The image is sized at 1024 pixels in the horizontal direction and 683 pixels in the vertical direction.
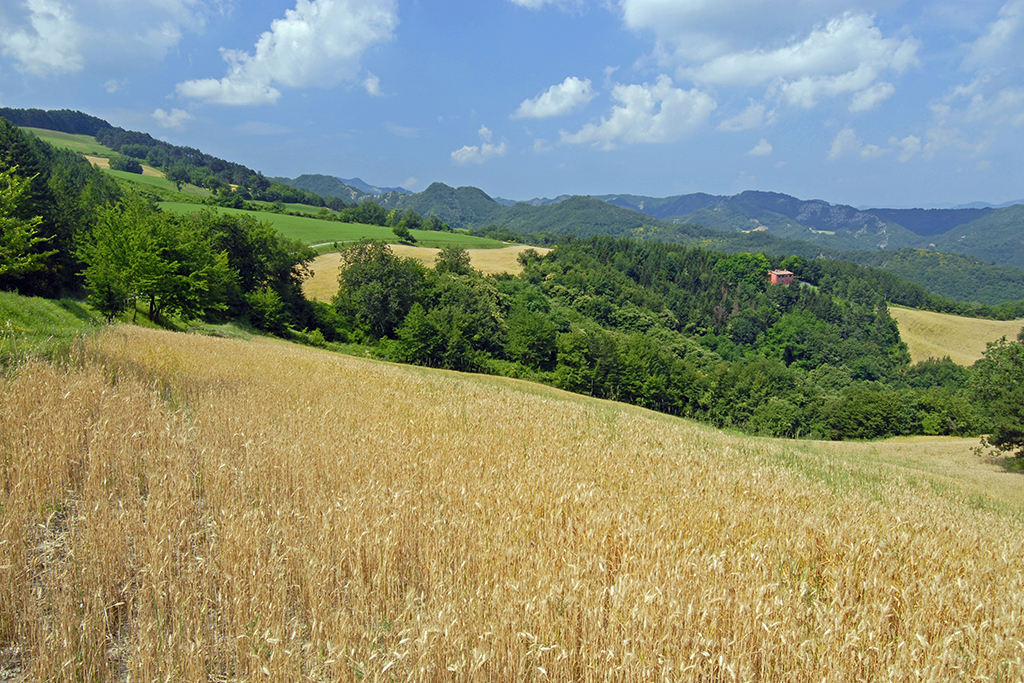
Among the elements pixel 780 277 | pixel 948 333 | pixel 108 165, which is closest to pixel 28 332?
pixel 948 333

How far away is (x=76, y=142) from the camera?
168 metres

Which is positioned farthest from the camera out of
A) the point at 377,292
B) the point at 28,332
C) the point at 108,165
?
the point at 108,165

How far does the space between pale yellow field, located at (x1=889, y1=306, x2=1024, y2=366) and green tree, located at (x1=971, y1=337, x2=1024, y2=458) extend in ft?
325

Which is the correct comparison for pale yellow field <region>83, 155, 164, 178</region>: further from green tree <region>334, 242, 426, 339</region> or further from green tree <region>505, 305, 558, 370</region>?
green tree <region>505, 305, 558, 370</region>

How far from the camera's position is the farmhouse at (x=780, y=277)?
148m

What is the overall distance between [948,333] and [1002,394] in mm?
122370

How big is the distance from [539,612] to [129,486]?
140 inches

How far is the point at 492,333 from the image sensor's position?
6812 cm

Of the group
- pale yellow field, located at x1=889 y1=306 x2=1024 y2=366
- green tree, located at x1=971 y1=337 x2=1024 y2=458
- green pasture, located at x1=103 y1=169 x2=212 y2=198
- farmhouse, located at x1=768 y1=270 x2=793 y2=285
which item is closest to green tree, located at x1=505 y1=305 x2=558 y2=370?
green tree, located at x1=971 y1=337 x2=1024 y2=458

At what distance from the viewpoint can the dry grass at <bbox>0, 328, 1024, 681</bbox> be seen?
2.62 m

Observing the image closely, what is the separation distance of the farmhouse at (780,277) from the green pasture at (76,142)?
7825 inches

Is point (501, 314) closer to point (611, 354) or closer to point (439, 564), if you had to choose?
point (611, 354)

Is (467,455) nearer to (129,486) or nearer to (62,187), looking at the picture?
(129,486)

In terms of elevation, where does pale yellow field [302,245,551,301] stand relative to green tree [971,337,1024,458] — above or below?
above
